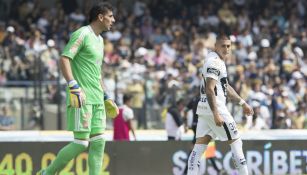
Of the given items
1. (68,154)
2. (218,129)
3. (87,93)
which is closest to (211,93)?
(218,129)

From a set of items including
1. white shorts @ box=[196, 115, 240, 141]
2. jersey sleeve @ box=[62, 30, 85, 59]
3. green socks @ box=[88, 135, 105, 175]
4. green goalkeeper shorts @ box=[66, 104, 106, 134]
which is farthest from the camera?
white shorts @ box=[196, 115, 240, 141]

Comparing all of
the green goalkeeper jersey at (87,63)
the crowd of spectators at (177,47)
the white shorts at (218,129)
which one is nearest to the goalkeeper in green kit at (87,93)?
the green goalkeeper jersey at (87,63)

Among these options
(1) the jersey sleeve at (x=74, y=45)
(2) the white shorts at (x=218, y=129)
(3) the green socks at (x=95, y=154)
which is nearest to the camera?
(1) the jersey sleeve at (x=74, y=45)

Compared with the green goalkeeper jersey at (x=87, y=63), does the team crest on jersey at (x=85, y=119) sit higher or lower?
lower

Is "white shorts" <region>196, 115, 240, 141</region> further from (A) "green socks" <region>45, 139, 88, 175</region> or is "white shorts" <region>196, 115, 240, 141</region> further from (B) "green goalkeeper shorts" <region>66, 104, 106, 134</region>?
(A) "green socks" <region>45, 139, 88, 175</region>

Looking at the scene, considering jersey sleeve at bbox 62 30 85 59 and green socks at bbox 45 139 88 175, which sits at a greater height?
jersey sleeve at bbox 62 30 85 59

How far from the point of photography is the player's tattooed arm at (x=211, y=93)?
11.2 metres

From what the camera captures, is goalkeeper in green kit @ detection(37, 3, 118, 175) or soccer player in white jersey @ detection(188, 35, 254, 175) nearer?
goalkeeper in green kit @ detection(37, 3, 118, 175)

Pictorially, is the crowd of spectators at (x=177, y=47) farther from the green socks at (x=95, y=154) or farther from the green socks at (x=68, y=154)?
the green socks at (x=68, y=154)

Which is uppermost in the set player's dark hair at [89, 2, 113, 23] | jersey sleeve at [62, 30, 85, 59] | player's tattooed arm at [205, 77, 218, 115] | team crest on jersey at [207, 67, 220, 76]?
player's dark hair at [89, 2, 113, 23]

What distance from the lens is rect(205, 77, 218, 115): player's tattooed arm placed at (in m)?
11.2

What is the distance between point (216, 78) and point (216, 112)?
0.42 meters

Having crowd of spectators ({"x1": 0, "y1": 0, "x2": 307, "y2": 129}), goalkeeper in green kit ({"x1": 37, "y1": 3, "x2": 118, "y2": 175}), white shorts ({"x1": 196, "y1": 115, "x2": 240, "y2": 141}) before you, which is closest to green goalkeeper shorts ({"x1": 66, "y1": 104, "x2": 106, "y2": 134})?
goalkeeper in green kit ({"x1": 37, "y1": 3, "x2": 118, "y2": 175})

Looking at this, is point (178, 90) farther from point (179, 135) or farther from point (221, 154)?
point (221, 154)
